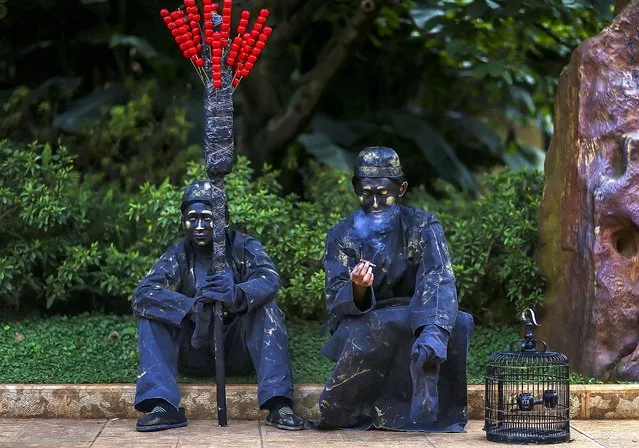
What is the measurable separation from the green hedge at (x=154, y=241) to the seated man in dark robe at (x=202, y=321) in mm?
1306

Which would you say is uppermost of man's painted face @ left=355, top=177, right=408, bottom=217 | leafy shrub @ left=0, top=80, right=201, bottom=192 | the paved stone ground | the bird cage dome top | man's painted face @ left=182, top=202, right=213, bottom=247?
leafy shrub @ left=0, top=80, right=201, bottom=192

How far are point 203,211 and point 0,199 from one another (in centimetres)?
218

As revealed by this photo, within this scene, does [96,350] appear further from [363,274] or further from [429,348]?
[429,348]

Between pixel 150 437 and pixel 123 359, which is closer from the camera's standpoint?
pixel 150 437

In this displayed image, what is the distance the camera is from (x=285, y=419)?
6.75m

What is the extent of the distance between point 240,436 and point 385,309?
1.06m

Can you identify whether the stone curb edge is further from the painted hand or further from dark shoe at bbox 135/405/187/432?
the painted hand

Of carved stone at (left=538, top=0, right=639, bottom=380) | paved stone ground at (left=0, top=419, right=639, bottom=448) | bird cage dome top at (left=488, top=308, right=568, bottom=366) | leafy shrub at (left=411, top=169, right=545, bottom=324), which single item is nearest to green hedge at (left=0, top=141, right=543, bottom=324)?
leafy shrub at (left=411, top=169, right=545, bottom=324)

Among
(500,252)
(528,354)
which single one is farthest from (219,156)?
(500,252)

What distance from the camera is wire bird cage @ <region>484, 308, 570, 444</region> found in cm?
636

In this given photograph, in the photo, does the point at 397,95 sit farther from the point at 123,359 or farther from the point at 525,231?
the point at 123,359

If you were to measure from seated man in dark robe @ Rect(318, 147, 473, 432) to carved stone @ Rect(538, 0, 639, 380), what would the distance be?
4.34ft

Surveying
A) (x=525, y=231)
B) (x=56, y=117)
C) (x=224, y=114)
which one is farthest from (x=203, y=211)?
(x=56, y=117)

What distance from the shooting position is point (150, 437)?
6.45 meters
